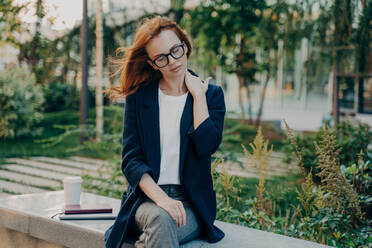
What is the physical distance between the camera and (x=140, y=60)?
6.23 feet

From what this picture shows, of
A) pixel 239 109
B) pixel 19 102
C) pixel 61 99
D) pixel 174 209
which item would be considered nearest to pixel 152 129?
pixel 174 209

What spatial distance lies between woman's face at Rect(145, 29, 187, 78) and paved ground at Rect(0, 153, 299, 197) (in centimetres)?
216

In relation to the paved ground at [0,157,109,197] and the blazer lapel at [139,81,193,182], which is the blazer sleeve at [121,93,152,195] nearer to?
the blazer lapel at [139,81,193,182]

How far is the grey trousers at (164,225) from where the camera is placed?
1.54 m

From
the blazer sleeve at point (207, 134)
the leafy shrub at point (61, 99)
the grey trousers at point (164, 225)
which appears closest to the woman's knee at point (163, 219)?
the grey trousers at point (164, 225)

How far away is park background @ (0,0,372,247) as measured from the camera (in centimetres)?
234

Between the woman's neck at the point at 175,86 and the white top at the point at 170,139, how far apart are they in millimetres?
46

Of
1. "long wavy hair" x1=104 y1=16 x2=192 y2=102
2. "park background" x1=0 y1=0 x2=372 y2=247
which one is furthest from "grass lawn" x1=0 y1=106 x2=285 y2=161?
"long wavy hair" x1=104 y1=16 x2=192 y2=102

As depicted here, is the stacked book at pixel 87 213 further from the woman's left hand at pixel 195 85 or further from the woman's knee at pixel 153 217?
the woman's left hand at pixel 195 85

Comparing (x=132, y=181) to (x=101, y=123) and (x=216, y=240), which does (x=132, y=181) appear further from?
(x=101, y=123)

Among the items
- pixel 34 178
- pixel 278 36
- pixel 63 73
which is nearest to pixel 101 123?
pixel 63 73

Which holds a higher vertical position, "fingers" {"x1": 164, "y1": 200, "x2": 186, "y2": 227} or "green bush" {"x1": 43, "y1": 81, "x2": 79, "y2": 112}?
"green bush" {"x1": 43, "y1": 81, "x2": 79, "y2": 112}

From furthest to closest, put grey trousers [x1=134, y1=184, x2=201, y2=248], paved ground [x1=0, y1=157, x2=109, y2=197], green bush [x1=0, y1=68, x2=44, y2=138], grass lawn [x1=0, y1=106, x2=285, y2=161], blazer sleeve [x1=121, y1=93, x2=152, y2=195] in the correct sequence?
green bush [x1=0, y1=68, x2=44, y2=138]
grass lawn [x1=0, y1=106, x2=285, y2=161]
paved ground [x1=0, y1=157, x2=109, y2=197]
blazer sleeve [x1=121, y1=93, x2=152, y2=195]
grey trousers [x1=134, y1=184, x2=201, y2=248]

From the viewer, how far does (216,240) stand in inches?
71.5
